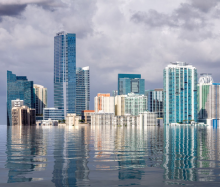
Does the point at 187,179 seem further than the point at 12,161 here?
No

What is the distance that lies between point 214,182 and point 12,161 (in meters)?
25.4

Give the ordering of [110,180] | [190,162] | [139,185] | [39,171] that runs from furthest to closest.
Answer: [190,162]
[39,171]
[110,180]
[139,185]

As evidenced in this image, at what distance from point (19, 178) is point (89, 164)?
10.8 meters

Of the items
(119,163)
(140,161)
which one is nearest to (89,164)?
(119,163)

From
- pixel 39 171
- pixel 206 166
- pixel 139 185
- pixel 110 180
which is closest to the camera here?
pixel 139 185

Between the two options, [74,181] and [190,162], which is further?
[190,162]

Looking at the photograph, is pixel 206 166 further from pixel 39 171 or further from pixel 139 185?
pixel 39 171

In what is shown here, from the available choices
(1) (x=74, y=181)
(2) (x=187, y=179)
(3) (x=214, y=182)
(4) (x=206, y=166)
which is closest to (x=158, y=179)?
(2) (x=187, y=179)

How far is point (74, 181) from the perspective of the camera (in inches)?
1231

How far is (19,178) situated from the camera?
32688 mm

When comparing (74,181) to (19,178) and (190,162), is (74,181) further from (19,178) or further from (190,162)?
(190,162)

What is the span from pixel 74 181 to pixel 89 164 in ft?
34.4

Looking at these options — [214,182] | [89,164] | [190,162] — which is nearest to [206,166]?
[190,162]

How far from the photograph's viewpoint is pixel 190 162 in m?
43.6
